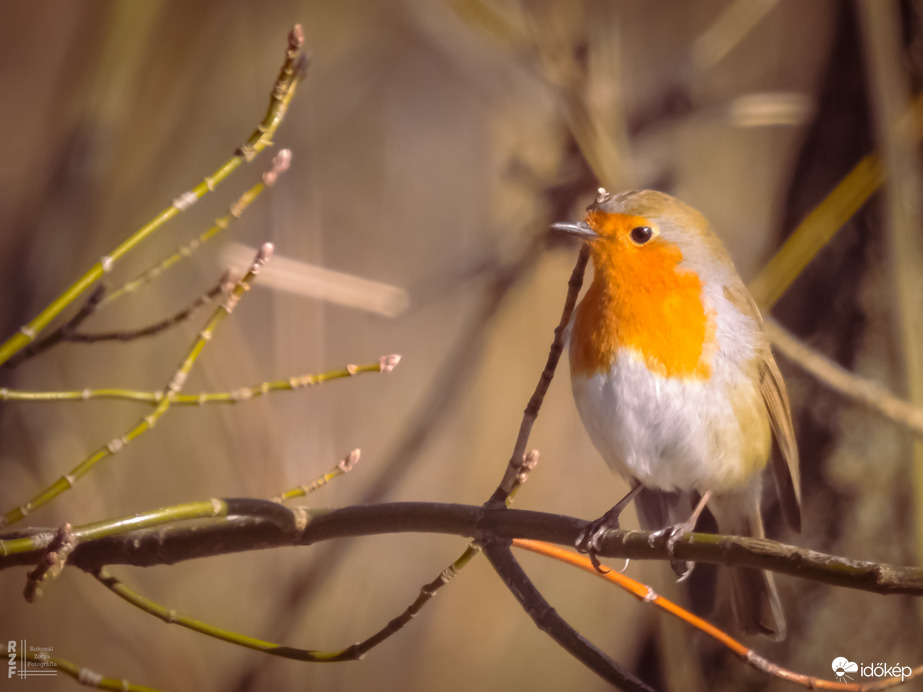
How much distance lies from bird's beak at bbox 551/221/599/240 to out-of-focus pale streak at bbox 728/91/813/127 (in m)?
0.68

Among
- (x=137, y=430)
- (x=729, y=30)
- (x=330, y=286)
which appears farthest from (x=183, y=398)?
(x=729, y=30)

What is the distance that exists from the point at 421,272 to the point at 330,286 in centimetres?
29

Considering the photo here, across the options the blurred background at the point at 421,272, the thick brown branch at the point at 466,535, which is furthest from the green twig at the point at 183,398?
the blurred background at the point at 421,272

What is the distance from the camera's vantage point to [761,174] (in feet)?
4.99

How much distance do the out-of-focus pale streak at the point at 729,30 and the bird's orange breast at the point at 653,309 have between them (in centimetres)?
79

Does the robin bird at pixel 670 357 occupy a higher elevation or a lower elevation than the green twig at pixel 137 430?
higher

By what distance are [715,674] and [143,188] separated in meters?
1.44

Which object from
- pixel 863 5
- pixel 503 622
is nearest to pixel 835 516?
pixel 503 622

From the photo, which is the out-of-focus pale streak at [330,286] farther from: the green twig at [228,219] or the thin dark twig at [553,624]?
the thin dark twig at [553,624]

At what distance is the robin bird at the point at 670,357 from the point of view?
825 millimetres

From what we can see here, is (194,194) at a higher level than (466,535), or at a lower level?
higher

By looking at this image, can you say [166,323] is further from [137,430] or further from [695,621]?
[695,621]

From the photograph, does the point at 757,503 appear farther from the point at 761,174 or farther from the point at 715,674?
the point at 761,174

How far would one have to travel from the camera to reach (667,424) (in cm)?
88
